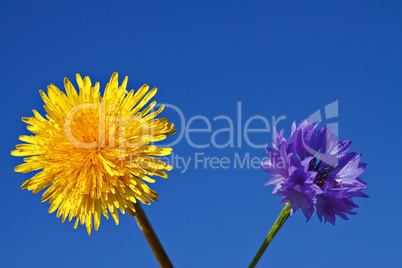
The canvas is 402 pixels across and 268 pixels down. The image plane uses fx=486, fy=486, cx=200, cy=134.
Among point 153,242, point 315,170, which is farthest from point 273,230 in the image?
point 153,242

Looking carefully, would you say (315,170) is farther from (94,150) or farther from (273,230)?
(94,150)

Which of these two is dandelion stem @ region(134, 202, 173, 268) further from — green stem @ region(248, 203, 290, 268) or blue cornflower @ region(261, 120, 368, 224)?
blue cornflower @ region(261, 120, 368, 224)

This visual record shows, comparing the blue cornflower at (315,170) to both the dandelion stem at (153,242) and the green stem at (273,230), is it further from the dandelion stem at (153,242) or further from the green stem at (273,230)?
the dandelion stem at (153,242)

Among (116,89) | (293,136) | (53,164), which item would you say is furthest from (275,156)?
(53,164)

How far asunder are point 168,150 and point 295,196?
A: 0.80 metres

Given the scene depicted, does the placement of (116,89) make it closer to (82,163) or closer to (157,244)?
(82,163)

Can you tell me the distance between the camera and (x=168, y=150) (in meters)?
2.93

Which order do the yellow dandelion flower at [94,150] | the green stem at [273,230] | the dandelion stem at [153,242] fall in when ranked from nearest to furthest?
the green stem at [273,230]
the dandelion stem at [153,242]
the yellow dandelion flower at [94,150]

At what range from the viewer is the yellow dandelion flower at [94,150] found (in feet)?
9.70

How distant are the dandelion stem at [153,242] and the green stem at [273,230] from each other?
1.52 ft

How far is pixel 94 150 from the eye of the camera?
121 inches

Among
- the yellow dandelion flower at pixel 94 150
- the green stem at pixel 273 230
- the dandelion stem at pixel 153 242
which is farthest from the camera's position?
the yellow dandelion flower at pixel 94 150

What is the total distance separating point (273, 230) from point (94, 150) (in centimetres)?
124

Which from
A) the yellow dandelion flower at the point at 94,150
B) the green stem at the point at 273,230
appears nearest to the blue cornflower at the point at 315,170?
the green stem at the point at 273,230
